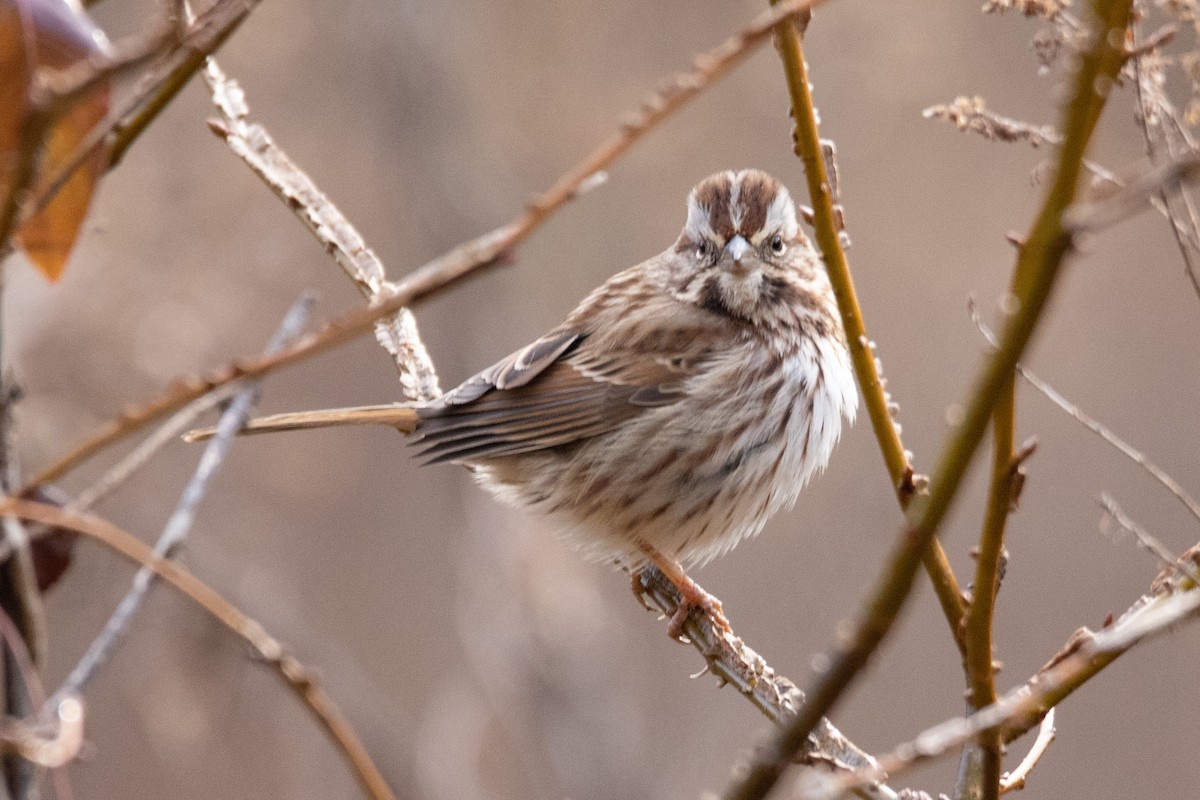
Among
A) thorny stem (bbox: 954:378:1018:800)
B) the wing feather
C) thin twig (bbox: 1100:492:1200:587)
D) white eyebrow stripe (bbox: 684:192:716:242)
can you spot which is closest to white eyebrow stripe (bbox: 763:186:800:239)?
white eyebrow stripe (bbox: 684:192:716:242)

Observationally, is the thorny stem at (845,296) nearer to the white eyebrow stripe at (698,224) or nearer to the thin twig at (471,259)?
the thin twig at (471,259)

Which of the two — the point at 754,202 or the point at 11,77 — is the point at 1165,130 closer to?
the point at 11,77

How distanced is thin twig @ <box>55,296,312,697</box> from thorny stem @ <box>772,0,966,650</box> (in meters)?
0.73

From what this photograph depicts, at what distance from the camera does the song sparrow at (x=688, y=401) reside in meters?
3.87

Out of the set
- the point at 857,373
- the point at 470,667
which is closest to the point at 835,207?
the point at 857,373

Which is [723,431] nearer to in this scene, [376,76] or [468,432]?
[468,432]

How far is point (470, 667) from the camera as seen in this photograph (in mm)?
8508

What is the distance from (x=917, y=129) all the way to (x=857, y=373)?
23.6 ft

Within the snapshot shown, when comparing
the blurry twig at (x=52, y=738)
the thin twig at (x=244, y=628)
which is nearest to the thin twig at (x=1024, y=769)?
the thin twig at (x=244, y=628)

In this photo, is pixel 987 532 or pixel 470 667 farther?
pixel 470 667

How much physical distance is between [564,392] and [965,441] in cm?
291

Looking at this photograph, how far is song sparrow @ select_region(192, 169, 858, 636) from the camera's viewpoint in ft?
12.7

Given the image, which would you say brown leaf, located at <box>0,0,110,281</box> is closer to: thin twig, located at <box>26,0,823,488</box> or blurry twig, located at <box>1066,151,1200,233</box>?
thin twig, located at <box>26,0,823,488</box>

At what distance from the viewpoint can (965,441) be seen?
113 cm
